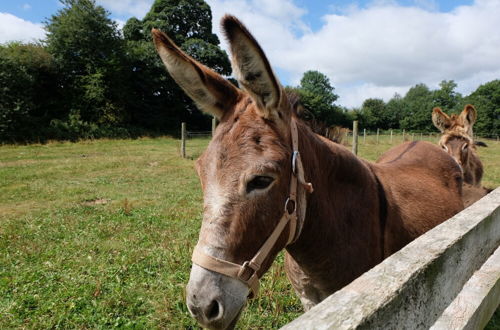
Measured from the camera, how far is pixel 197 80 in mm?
1834

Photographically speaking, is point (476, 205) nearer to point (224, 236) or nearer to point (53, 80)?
point (224, 236)

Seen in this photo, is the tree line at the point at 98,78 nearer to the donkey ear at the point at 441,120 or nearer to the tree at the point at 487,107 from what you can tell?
the donkey ear at the point at 441,120

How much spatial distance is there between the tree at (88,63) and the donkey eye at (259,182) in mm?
30984

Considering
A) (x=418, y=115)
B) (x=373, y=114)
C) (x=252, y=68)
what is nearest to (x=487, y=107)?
(x=418, y=115)

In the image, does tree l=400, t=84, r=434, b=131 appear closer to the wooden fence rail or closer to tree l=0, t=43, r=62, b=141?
tree l=0, t=43, r=62, b=141

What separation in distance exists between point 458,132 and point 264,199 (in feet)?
21.6

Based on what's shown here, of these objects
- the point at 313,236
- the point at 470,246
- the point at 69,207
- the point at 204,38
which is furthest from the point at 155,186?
the point at 204,38

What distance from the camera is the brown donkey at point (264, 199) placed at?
1.47 m

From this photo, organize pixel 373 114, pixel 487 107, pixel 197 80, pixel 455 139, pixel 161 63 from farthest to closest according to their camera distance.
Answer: pixel 373 114
pixel 487 107
pixel 161 63
pixel 455 139
pixel 197 80

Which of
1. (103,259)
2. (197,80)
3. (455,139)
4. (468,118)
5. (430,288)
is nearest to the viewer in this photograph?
(430,288)

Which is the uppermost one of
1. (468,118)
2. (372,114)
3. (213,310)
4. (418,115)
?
(418,115)

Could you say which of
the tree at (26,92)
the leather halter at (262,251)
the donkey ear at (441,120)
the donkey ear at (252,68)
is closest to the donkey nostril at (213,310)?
the leather halter at (262,251)

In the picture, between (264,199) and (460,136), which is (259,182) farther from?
(460,136)

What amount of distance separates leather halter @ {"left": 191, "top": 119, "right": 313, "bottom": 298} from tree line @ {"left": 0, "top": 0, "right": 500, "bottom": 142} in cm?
2067
